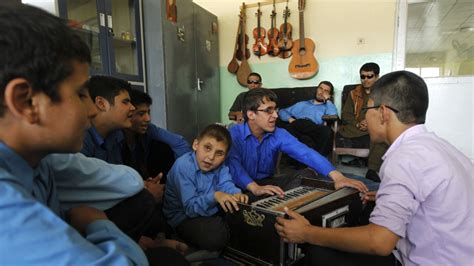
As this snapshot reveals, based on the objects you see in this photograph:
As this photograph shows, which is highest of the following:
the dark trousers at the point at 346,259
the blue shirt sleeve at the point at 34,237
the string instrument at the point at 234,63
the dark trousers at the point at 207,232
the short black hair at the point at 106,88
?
the string instrument at the point at 234,63

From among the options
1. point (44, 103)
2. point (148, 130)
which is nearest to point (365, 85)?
point (148, 130)

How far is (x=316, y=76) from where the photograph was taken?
464 cm

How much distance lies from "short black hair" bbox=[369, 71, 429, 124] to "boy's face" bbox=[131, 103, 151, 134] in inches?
61.6

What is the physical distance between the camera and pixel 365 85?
376 cm

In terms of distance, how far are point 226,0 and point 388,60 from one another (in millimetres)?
2769

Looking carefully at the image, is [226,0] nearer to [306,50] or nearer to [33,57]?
[306,50]

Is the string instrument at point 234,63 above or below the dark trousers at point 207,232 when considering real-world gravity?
above

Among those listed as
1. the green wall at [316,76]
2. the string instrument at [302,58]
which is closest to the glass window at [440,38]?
the green wall at [316,76]

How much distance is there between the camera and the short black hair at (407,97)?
1152 millimetres

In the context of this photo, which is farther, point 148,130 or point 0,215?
point 148,130

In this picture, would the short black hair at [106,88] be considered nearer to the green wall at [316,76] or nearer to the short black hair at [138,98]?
the short black hair at [138,98]

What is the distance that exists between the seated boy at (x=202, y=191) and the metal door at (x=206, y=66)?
9.31 feet

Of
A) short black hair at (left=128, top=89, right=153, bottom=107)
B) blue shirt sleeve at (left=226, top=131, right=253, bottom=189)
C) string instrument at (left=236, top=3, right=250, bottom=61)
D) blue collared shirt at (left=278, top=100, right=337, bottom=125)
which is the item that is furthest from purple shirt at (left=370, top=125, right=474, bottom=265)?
string instrument at (left=236, top=3, right=250, bottom=61)

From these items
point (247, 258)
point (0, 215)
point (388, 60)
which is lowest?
point (247, 258)
